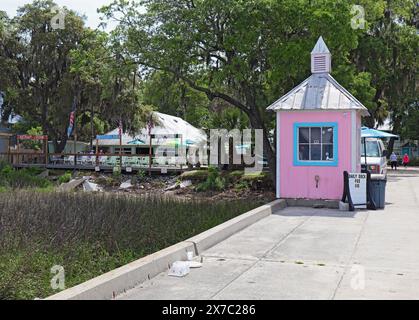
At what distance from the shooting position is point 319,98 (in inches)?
612

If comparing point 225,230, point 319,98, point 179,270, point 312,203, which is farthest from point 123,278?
point 319,98

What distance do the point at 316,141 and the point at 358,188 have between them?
6.86 ft

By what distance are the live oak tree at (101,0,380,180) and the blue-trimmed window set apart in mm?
3767

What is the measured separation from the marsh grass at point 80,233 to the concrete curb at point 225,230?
57 cm

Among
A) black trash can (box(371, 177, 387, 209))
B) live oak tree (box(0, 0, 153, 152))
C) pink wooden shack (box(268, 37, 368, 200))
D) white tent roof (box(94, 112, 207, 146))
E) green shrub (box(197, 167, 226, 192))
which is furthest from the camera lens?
white tent roof (box(94, 112, 207, 146))

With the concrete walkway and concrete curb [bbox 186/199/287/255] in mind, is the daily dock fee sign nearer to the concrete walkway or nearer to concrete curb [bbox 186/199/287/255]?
the concrete walkway

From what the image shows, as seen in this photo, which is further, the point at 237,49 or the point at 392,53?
the point at 392,53

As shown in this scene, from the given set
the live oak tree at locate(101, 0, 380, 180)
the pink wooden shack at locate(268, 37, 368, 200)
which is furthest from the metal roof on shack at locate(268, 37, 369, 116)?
the live oak tree at locate(101, 0, 380, 180)

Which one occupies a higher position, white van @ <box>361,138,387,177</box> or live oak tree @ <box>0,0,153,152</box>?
live oak tree @ <box>0,0,153,152</box>

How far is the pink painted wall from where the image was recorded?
15.1 meters

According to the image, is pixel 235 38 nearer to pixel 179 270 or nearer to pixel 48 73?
pixel 179 270

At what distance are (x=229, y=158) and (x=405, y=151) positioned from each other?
5176 centimetres

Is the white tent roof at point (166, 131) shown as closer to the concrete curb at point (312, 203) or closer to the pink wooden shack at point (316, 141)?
the pink wooden shack at point (316, 141)

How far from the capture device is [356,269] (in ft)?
23.4
